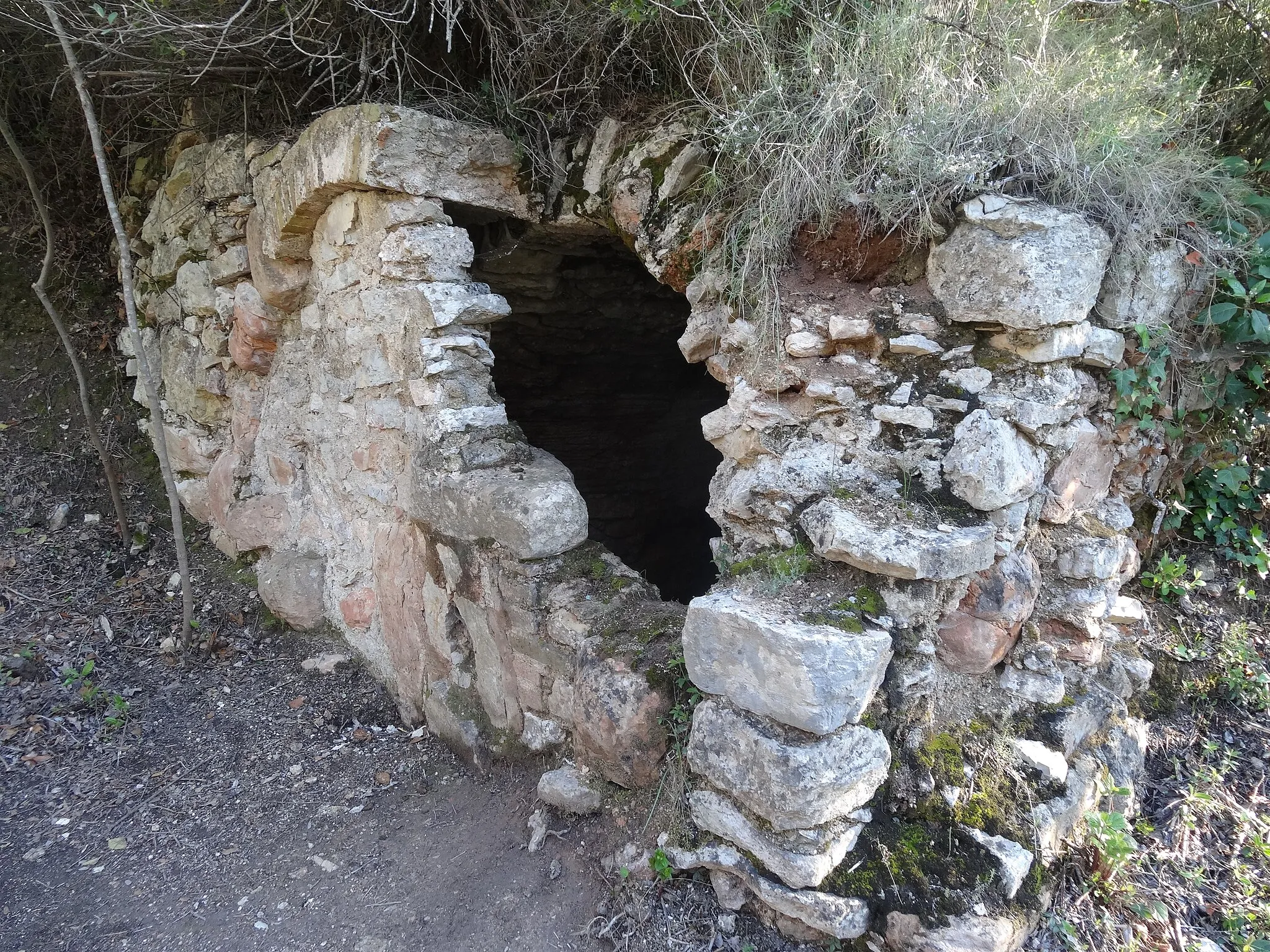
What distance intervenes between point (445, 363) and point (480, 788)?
135 cm

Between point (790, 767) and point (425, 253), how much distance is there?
1880mm

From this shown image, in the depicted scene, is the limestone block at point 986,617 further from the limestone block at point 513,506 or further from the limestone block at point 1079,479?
the limestone block at point 513,506

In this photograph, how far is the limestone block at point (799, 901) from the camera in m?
1.67

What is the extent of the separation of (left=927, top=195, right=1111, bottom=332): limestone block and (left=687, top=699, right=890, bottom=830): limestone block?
39.4 inches

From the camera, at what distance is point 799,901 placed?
5.56ft

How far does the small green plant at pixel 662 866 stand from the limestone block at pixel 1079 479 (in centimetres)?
126

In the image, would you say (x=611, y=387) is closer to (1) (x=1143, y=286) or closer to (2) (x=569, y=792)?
(2) (x=569, y=792)

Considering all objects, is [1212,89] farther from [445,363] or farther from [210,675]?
[210,675]

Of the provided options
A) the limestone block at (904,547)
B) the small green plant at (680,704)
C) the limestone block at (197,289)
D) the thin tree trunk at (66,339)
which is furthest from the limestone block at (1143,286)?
the thin tree trunk at (66,339)

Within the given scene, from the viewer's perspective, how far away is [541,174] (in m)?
2.67

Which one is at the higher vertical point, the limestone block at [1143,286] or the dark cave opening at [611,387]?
the limestone block at [1143,286]

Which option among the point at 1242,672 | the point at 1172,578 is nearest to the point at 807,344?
the point at 1172,578

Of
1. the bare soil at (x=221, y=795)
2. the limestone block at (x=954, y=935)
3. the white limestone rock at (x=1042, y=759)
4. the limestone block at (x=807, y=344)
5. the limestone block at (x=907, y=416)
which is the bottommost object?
the bare soil at (x=221, y=795)

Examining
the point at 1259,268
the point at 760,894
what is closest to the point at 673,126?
the point at 1259,268
